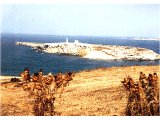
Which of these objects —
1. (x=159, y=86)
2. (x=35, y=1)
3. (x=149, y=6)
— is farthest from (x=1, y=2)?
(x=159, y=86)

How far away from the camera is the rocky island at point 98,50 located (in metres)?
8.57

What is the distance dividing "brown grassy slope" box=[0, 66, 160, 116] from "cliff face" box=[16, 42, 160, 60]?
31 cm

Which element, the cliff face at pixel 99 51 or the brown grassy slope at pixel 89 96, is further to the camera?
the cliff face at pixel 99 51

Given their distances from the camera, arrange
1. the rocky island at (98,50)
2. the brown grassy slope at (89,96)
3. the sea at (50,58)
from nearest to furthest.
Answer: the brown grassy slope at (89,96)
the sea at (50,58)
the rocky island at (98,50)

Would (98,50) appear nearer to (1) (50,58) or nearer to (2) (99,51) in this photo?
(2) (99,51)

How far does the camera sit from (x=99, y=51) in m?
8.79

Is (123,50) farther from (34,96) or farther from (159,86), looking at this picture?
(34,96)

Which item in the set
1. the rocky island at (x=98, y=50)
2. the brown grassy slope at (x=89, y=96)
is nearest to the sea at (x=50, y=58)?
the rocky island at (x=98, y=50)

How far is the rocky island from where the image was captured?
8.57m

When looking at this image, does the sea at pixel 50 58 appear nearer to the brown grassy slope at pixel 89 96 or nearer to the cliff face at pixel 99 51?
the cliff face at pixel 99 51

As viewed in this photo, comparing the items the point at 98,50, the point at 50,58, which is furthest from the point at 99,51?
the point at 50,58

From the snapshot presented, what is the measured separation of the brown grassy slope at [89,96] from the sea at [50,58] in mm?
224

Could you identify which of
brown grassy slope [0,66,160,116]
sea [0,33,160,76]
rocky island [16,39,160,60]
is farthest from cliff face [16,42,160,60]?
brown grassy slope [0,66,160,116]

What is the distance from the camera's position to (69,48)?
881 cm
